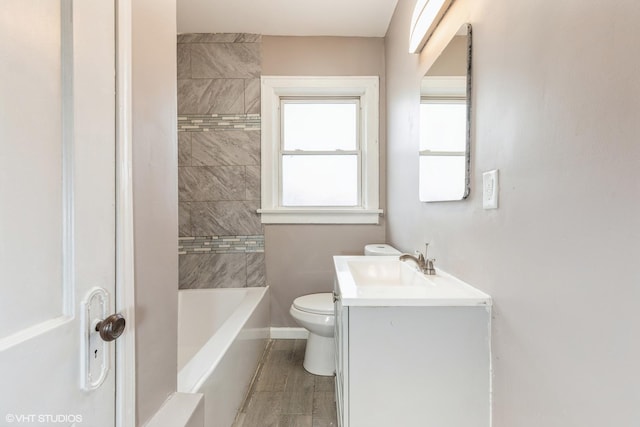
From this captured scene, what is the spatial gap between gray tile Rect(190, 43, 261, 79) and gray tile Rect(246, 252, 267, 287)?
4.92ft

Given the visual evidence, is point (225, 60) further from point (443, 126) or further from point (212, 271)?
point (443, 126)

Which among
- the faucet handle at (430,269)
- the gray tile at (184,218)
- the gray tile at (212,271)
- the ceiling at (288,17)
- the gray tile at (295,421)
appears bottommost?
the gray tile at (295,421)

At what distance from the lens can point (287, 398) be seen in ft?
5.49

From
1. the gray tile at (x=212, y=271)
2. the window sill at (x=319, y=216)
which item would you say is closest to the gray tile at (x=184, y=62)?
the window sill at (x=319, y=216)

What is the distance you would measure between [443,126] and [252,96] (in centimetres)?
171

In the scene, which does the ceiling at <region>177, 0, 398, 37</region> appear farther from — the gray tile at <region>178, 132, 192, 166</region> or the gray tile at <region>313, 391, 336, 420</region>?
the gray tile at <region>313, 391, 336, 420</region>

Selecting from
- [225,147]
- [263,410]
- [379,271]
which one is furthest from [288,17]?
[263,410]

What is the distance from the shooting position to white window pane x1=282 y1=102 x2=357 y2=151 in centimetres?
255

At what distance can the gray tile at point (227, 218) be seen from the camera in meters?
2.47

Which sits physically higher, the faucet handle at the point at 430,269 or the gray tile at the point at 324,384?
the faucet handle at the point at 430,269

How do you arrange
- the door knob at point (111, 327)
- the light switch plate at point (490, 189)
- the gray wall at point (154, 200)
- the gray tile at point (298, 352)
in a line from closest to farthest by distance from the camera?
the door knob at point (111, 327) → the gray wall at point (154, 200) → the light switch plate at point (490, 189) → the gray tile at point (298, 352)

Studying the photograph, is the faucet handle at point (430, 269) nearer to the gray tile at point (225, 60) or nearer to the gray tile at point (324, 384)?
the gray tile at point (324, 384)

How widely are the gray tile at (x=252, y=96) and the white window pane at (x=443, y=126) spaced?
4.72 ft

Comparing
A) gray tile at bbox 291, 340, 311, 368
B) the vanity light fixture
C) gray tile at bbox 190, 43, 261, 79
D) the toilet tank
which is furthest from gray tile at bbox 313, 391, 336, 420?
gray tile at bbox 190, 43, 261, 79
